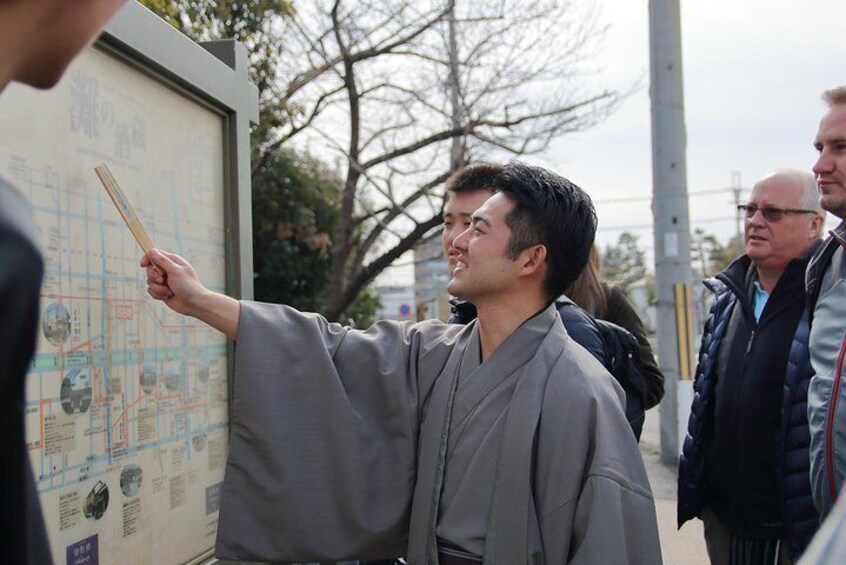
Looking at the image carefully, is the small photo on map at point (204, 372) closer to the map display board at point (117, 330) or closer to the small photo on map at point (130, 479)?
the map display board at point (117, 330)

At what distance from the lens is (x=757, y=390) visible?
2613mm

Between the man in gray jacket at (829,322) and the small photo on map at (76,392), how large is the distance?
5.50 feet

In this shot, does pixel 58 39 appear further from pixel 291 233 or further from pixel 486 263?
pixel 291 233

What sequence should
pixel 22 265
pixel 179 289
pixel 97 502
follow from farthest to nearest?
1. pixel 179 289
2. pixel 97 502
3. pixel 22 265

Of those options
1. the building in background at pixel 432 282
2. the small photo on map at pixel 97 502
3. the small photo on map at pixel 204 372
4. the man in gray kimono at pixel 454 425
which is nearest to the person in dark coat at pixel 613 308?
the building in background at pixel 432 282

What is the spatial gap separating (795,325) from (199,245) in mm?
1852

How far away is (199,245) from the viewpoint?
2.22m

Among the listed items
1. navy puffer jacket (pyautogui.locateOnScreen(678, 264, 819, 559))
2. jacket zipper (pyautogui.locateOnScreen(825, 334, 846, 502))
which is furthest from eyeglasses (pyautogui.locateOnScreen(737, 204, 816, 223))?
jacket zipper (pyautogui.locateOnScreen(825, 334, 846, 502))

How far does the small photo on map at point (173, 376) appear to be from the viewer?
200 centimetres

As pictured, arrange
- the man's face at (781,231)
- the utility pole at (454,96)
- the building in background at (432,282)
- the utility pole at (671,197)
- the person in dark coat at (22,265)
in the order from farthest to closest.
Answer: the utility pole at (454,96) < the utility pole at (671,197) < the building in background at (432,282) < the man's face at (781,231) < the person in dark coat at (22,265)

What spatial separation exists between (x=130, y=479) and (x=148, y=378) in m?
0.23

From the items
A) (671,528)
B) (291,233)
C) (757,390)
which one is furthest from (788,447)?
(291,233)

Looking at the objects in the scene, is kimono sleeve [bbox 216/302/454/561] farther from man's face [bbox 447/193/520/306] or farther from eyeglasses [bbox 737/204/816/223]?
eyeglasses [bbox 737/204/816/223]

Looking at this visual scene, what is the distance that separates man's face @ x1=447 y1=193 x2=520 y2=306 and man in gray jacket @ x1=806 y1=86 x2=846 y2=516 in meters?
0.79
